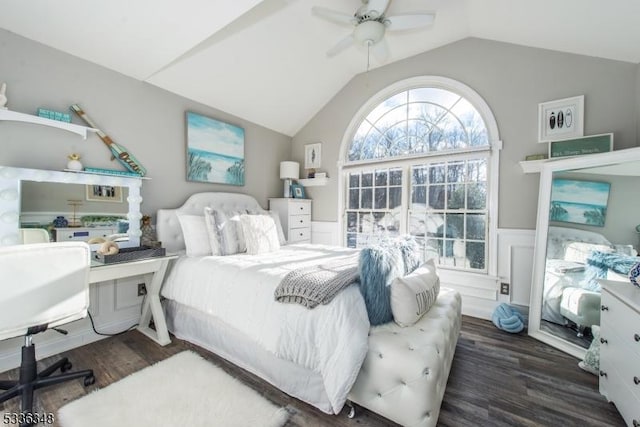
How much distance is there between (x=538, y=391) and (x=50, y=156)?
389cm

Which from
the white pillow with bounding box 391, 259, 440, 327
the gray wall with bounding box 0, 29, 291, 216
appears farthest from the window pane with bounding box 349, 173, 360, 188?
the white pillow with bounding box 391, 259, 440, 327

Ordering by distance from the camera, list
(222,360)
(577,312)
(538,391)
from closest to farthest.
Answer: (538,391)
(222,360)
(577,312)

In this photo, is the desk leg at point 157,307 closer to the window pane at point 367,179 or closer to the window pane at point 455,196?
the window pane at point 367,179

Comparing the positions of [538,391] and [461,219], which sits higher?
[461,219]

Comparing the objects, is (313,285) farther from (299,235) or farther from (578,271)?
(299,235)

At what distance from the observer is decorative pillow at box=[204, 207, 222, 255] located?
2465 mm

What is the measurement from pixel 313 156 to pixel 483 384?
333 cm

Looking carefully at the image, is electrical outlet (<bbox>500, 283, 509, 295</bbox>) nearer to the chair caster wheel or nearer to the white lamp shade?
the white lamp shade

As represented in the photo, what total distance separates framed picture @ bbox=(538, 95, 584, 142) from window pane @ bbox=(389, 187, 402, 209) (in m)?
1.47

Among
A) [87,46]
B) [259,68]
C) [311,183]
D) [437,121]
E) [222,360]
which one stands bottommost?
[222,360]

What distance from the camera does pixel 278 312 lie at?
1608mm

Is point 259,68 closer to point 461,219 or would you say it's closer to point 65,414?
point 461,219

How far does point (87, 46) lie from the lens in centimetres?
212

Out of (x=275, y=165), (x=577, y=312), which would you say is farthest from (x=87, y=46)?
(x=577, y=312)
